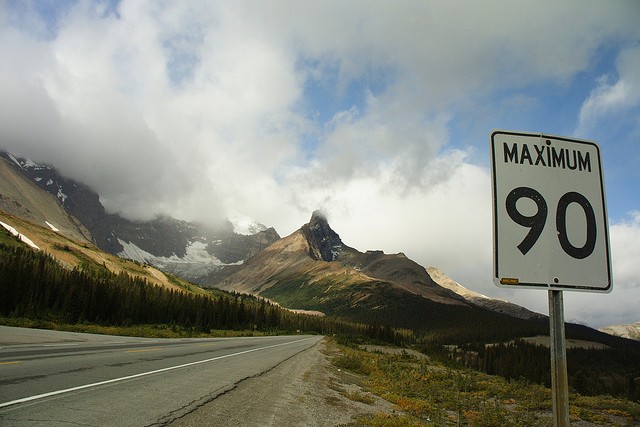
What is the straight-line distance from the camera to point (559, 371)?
9.85 ft

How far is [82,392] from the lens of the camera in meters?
9.76

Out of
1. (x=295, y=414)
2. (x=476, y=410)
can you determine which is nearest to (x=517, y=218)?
(x=295, y=414)

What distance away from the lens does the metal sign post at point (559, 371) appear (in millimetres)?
2952

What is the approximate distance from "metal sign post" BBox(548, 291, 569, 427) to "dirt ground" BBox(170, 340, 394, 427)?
7.65 m

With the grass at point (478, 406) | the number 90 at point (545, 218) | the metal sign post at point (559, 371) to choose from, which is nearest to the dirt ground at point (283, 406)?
the grass at point (478, 406)

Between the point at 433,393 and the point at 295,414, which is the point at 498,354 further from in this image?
the point at 295,414

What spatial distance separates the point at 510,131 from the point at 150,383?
12.5 meters

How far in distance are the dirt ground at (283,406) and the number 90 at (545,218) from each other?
7.99m

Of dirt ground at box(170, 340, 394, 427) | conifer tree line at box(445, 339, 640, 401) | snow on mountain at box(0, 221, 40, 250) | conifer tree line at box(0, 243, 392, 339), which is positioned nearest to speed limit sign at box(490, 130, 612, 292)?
dirt ground at box(170, 340, 394, 427)

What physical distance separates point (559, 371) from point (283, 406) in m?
10.6

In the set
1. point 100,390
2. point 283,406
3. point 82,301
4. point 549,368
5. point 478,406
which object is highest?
point 82,301

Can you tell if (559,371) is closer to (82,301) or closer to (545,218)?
(545,218)

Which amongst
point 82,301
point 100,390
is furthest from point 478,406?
point 82,301

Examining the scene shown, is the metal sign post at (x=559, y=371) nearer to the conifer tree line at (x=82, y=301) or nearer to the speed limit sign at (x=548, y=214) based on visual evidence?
the speed limit sign at (x=548, y=214)
